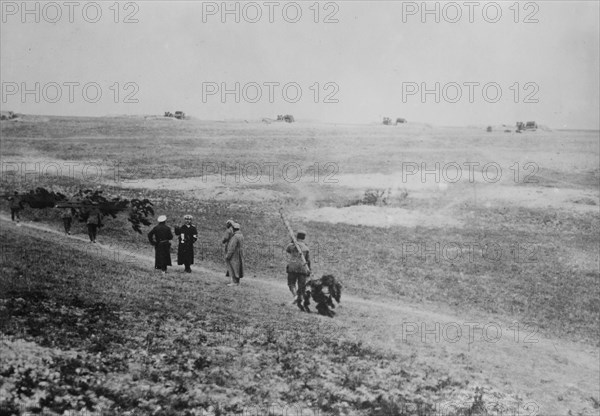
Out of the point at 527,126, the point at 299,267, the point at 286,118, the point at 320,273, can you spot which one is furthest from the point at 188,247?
the point at 527,126

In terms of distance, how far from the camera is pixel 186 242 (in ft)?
54.1

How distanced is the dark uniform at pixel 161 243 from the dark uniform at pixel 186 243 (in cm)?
53

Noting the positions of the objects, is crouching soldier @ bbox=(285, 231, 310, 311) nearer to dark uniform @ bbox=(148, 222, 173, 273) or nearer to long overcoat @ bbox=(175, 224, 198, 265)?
long overcoat @ bbox=(175, 224, 198, 265)

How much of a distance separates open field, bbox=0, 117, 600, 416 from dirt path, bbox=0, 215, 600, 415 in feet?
0.23

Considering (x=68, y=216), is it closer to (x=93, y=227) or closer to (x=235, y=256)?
(x=93, y=227)

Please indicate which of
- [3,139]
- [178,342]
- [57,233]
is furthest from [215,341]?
[3,139]

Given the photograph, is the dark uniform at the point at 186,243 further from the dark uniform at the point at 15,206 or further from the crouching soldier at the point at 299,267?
the dark uniform at the point at 15,206

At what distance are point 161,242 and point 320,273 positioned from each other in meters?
6.95

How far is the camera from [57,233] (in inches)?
778

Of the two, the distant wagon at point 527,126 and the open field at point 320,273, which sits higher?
the distant wagon at point 527,126

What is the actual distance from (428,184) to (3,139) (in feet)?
91.1

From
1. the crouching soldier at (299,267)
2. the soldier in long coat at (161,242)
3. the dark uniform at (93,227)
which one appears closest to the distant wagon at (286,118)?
the dark uniform at (93,227)

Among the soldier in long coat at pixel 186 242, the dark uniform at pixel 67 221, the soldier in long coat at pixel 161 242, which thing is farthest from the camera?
the dark uniform at pixel 67 221

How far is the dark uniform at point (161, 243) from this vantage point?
51.2 ft
